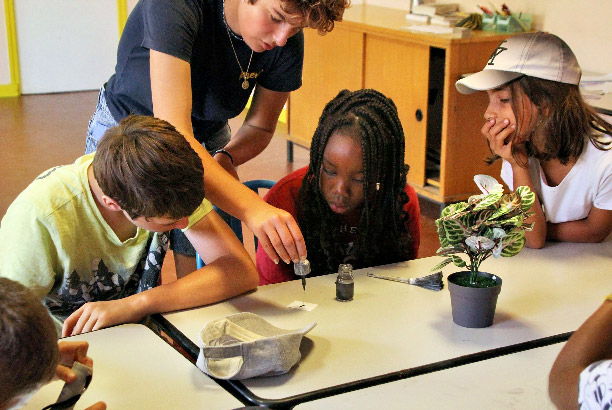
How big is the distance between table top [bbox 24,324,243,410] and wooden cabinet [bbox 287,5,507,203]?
103 inches

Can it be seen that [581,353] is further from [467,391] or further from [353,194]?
[353,194]

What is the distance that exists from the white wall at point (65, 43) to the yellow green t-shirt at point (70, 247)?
18.4 ft

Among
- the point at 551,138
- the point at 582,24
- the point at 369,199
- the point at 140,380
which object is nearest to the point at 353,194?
the point at 369,199

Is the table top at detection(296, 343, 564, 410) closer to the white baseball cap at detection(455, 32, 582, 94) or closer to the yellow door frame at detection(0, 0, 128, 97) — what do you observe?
the white baseball cap at detection(455, 32, 582, 94)

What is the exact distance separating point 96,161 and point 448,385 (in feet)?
2.61

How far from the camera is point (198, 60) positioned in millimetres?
1971

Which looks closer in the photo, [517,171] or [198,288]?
[198,288]

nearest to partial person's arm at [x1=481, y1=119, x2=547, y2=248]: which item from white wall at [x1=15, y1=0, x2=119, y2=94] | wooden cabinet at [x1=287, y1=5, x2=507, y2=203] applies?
wooden cabinet at [x1=287, y1=5, x2=507, y2=203]

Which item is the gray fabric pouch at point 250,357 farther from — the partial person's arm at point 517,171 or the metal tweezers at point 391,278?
the partial person's arm at point 517,171

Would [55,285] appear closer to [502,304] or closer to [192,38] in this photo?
[192,38]

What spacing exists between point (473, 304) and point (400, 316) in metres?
0.15

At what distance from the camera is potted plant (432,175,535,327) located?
4.89 feet

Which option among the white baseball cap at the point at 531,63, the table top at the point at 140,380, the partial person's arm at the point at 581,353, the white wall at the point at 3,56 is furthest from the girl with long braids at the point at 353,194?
the white wall at the point at 3,56

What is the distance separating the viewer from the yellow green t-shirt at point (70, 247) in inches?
62.2
